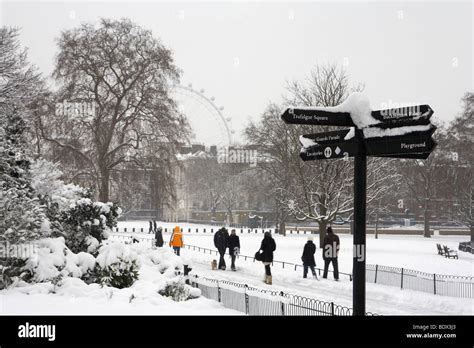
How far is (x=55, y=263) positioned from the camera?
12422mm

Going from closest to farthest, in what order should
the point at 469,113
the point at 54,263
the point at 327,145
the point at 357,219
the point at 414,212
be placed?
the point at 357,219 < the point at 327,145 < the point at 54,263 < the point at 469,113 < the point at 414,212

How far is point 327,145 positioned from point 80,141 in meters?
29.3

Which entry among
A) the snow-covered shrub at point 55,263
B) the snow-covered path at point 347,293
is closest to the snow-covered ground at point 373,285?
the snow-covered path at point 347,293

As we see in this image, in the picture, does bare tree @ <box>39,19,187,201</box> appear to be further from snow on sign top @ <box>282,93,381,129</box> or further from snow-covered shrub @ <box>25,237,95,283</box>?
snow on sign top @ <box>282,93,381,129</box>

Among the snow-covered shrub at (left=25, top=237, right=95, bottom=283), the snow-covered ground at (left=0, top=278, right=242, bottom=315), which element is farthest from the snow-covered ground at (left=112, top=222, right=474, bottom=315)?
the snow-covered shrub at (left=25, top=237, right=95, bottom=283)

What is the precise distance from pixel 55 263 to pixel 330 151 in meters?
7.52

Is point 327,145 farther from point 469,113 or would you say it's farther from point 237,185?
point 237,185

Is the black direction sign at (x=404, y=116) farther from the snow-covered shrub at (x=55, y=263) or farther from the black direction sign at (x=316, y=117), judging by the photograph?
the snow-covered shrub at (x=55, y=263)

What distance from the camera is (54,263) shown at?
1240cm

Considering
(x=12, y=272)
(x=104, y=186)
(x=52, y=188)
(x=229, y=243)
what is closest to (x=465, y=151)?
(x=104, y=186)

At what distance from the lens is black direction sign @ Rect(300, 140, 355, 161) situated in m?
7.22

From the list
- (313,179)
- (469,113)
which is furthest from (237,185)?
(313,179)

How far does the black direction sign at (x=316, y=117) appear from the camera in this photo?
23.7ft

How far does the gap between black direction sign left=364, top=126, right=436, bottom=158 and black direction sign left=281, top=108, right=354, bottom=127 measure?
1.46 feet
